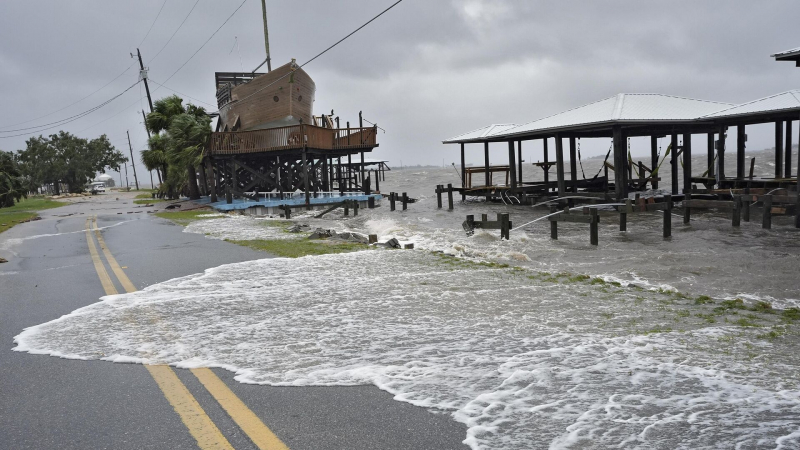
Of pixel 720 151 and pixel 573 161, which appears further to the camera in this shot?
pixel 573 161

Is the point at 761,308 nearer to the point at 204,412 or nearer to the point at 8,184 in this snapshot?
the point at 204,412

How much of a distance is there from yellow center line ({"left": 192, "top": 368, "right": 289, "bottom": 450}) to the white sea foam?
24 cm

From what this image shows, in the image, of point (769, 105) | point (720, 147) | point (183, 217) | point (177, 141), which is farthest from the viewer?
point (177, 141)

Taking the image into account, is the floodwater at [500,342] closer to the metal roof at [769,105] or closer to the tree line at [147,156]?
the metal roof at [769,105]

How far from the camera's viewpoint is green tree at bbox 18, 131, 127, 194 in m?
93.8

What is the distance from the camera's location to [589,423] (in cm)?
362

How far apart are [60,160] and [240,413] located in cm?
10577

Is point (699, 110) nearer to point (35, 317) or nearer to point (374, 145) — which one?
point (374, 145)

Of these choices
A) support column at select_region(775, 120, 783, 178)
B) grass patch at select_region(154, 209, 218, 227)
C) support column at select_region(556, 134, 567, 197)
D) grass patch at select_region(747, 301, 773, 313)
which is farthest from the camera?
support column at select_region(556, 134, 567, 197)

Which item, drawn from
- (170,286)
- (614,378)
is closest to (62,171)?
(170,286)

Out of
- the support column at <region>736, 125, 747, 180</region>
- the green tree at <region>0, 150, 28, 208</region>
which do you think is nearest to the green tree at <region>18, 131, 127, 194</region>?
the green tree at <region>0, 150, 28, 208</region>

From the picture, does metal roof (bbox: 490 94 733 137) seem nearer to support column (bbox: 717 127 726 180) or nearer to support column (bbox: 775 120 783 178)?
support column (bbox: 717 127 726 180)

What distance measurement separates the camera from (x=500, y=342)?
5488 mm

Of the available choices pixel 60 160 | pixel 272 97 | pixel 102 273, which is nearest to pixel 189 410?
pixel 102 273
